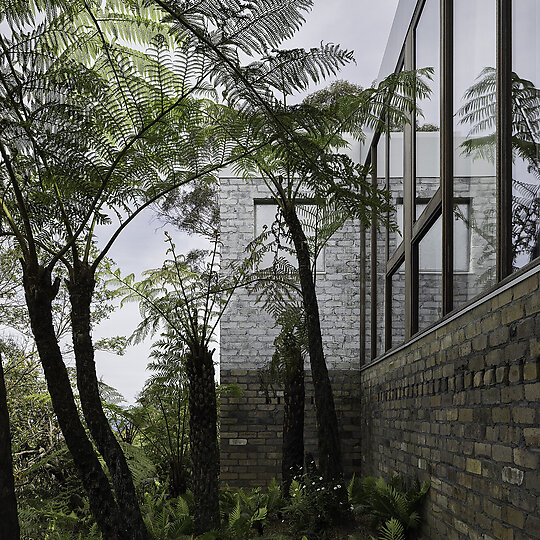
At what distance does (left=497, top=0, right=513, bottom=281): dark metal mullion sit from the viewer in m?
2.98

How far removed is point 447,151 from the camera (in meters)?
4.14

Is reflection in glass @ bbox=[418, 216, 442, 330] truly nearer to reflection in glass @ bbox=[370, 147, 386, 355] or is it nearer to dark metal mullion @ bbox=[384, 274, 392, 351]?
dark metal mullion @ bbox=[384, 274, 392, 351]

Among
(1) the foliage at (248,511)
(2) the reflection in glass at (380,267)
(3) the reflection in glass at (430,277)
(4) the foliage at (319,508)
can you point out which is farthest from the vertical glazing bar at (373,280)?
(3) the reflection in glass at (430,277)

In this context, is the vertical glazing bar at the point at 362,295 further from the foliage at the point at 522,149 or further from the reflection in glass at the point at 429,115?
the foliage at the point at 522,149

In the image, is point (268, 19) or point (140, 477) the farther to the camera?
point (140, 477)

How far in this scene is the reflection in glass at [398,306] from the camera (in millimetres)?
5832

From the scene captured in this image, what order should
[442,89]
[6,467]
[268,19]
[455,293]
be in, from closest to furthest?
[6,467] → [268,19] → [455,293] → [442,89]

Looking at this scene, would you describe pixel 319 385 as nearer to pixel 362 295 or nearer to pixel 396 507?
pixel 396 507

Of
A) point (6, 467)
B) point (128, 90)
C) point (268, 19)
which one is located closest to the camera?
point (6, 467)

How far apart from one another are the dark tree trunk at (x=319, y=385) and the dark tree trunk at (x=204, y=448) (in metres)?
0.89

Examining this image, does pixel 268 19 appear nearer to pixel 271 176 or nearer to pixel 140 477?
pixel 271 176

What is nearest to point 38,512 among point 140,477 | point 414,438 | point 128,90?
point 140,477

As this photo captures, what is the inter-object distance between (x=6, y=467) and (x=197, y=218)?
1019cm

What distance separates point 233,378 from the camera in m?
8.69
